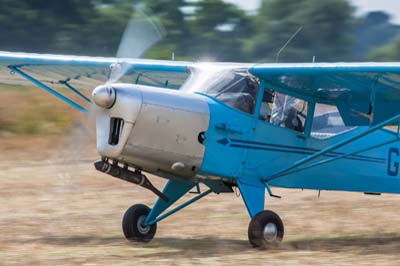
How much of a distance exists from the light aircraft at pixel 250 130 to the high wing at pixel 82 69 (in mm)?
35

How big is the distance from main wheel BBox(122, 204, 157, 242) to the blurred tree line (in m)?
28.6

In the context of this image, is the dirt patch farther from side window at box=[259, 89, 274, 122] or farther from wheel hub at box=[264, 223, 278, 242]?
side window at box=[259, 89, 274, 122]

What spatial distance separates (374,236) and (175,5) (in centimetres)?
3723

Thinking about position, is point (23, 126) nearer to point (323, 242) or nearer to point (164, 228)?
point (164, 228)

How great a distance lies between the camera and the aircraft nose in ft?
30.3

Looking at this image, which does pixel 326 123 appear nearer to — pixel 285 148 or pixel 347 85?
pixel 347 85

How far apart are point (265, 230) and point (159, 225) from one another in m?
2.48

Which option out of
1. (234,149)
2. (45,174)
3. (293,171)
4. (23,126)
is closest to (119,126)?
(234,149)

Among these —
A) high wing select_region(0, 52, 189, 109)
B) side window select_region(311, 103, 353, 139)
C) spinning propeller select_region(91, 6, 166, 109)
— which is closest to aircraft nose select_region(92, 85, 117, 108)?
spinning propeller select_region(91, 6, 166, 109)

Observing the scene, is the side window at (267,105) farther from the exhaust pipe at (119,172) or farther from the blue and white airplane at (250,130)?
the exhaust pipe at (119,172)

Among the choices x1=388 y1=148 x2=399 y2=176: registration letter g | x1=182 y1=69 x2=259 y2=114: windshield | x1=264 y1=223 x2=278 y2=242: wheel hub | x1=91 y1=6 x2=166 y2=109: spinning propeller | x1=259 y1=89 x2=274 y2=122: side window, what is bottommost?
x1=264 y1=223 x2=278 y2=242: wheel hub

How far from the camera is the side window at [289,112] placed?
35.9ft

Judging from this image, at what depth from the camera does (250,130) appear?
1058cm

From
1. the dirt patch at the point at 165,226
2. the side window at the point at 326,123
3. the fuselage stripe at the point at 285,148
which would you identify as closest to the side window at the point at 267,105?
the fuselage stripe at the point at 285,148
